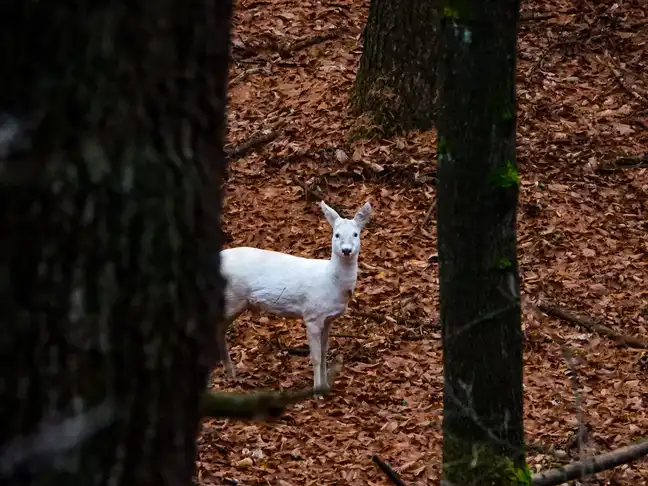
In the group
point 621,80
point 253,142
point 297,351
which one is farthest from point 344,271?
point 621,80

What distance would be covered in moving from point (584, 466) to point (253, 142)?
Answer: 780 cm

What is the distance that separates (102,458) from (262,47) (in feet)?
37.6

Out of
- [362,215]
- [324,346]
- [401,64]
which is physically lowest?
[324,346]

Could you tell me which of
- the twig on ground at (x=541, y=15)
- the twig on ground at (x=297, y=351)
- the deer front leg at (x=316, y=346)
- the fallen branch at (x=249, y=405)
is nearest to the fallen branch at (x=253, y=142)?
the twig on ground at (x=297, y=351)

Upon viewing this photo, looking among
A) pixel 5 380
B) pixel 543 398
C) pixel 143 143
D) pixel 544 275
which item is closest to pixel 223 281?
pixel 143 143

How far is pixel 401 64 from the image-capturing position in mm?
10977

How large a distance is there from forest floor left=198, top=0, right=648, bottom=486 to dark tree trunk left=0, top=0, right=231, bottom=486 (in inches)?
141

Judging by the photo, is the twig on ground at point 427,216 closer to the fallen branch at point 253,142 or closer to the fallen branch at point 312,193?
the fallen branch at point 312,193

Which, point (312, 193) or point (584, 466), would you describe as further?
point (312, 193)

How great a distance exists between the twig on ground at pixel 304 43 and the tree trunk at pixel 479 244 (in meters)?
8.44

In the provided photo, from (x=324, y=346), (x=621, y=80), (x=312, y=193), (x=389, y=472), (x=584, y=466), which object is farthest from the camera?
(x=621, y=80)

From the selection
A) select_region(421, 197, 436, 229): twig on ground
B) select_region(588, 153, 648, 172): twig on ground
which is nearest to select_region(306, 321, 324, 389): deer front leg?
select_region(421, 197, 436, 229): twig on ground

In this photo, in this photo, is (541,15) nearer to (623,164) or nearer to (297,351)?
(623,164)

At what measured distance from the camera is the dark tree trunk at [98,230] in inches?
64.8
